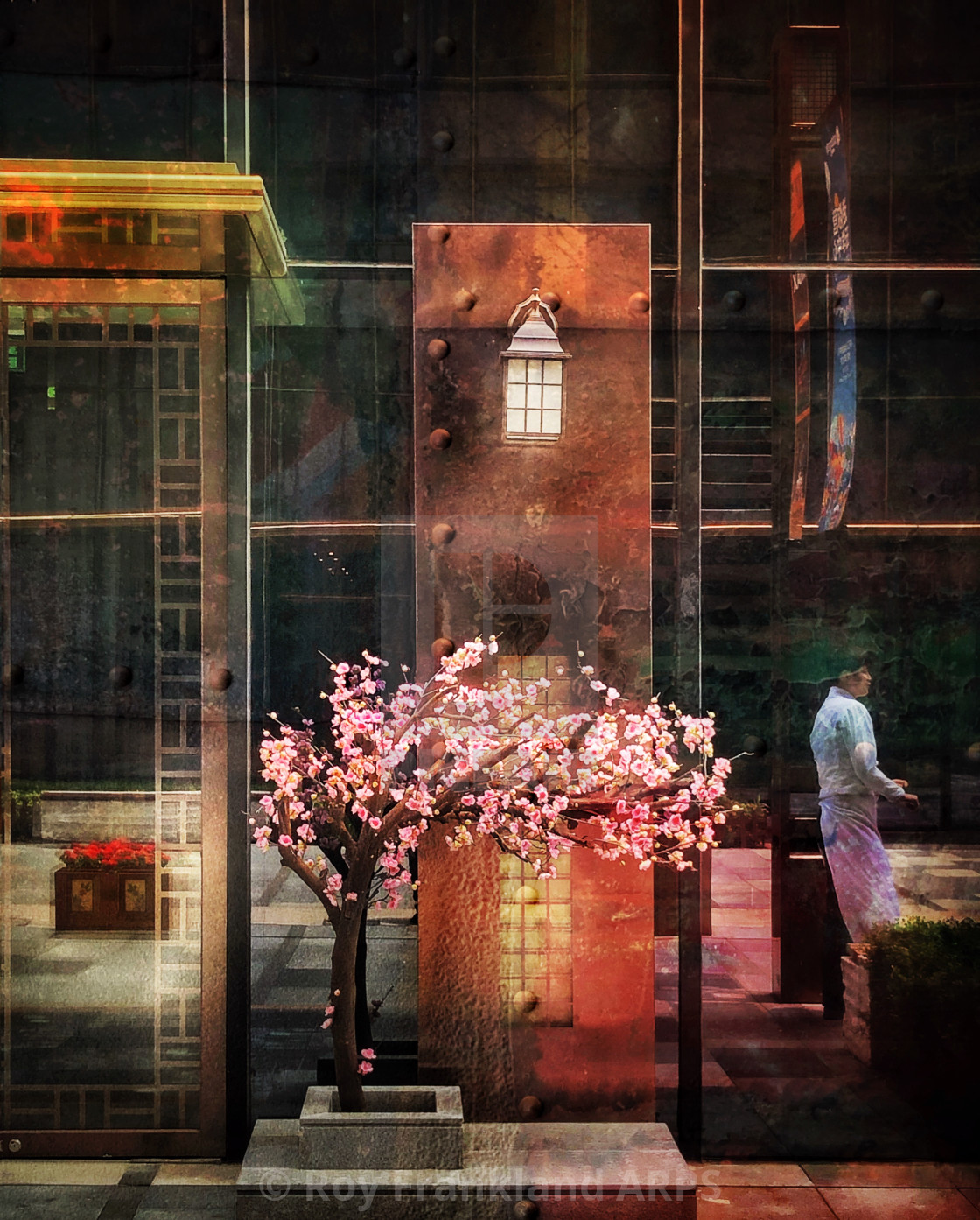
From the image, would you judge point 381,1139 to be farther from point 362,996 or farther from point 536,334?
point 536,334

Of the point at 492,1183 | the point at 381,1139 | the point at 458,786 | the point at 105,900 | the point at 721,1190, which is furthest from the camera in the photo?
the point at 105,900

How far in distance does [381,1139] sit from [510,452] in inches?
106

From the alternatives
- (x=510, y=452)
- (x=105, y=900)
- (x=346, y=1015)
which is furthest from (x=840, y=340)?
(x=105, y=900)

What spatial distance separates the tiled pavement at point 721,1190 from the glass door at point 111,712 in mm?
147

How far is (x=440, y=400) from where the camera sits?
149 inches

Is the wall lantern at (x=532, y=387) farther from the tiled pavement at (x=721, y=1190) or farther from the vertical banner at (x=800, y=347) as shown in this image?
the tiled pavement at (x=721, y=1190)

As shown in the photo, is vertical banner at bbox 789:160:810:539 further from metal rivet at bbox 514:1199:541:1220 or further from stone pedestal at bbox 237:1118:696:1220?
metal rivet at bbox 514:1199:541:1220

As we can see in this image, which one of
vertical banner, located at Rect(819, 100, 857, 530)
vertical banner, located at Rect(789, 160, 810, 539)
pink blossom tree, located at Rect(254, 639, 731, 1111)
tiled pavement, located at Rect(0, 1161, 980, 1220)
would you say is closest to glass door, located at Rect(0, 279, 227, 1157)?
tiled pavement, located at Rect(0, 1161, 980, 1220)

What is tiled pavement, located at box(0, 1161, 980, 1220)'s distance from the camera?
11.8ft

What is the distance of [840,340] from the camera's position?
3.89 metres

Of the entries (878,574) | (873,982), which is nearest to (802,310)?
(878,574)

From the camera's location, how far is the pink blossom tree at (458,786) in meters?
3.39

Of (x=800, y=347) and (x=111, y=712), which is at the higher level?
(x=800, y=347)

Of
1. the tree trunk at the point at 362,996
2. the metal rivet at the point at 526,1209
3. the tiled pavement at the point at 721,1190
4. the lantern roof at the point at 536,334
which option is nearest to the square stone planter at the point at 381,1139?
the metal rivet at the point at 526,1209
